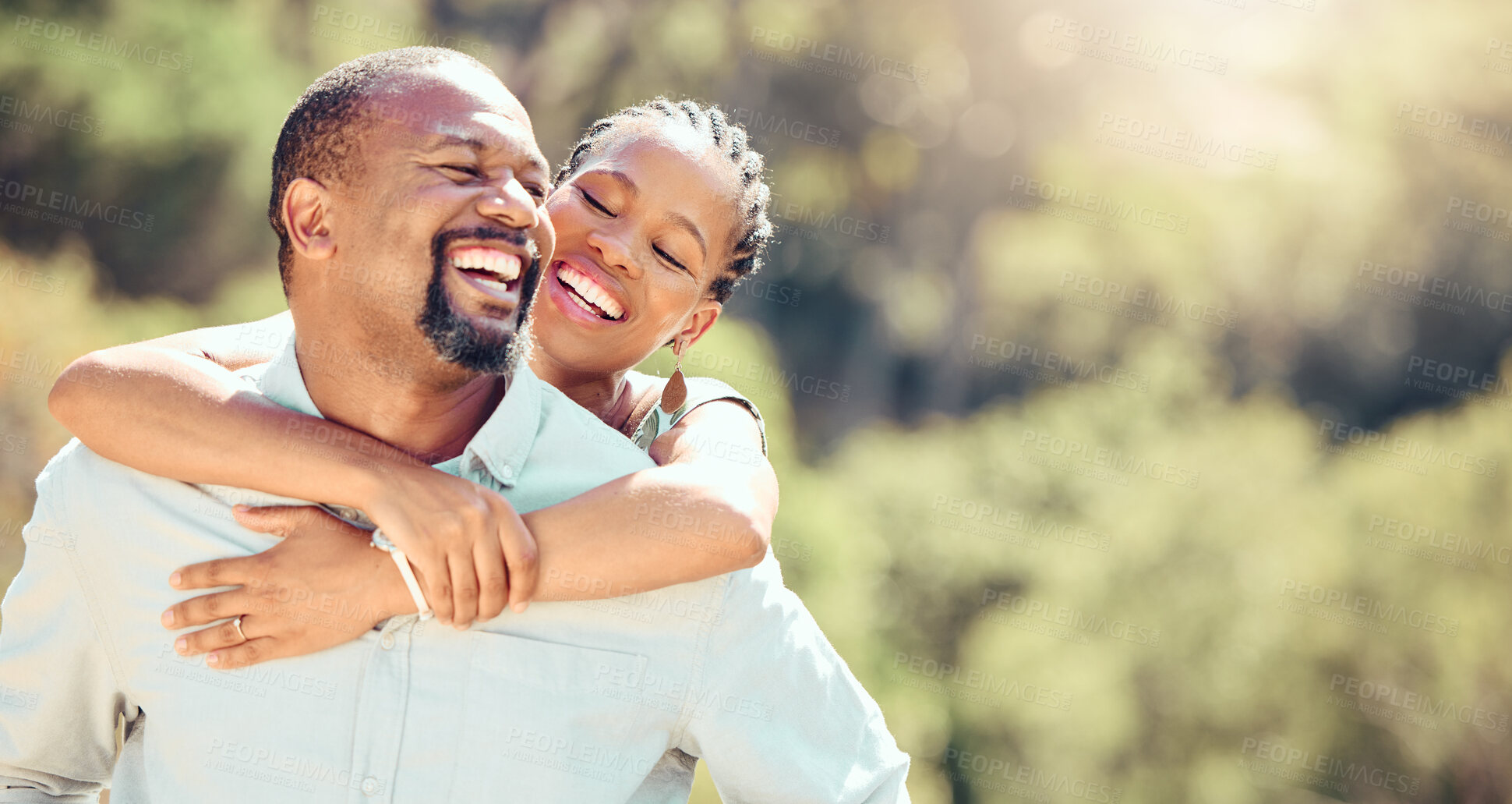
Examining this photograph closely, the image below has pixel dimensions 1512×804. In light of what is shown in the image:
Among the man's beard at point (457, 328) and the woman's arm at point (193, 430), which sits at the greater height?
the man's beard at point (457, 328)

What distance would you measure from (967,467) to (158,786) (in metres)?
7.97

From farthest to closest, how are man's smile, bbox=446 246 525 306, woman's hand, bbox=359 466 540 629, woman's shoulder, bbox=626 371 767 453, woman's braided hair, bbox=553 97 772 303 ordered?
1. woman's braided hair, bbox=553 97 772 303
2. woman's shoulder, bbox=626 371 767 453
3. man's smile, bbox=446 246 525 306
4. woman's hand, bbox=359 466 540 629

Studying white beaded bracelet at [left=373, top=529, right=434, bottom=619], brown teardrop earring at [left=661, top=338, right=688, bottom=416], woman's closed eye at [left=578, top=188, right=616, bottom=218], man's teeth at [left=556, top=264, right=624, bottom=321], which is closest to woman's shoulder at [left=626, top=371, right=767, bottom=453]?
→ brown teardrop earring at [left=661, top=338, right=688, bottom=416]

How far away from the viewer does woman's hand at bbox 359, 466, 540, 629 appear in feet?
4.04

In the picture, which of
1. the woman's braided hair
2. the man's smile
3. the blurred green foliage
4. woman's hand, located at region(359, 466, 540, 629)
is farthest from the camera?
the blurred green foliage

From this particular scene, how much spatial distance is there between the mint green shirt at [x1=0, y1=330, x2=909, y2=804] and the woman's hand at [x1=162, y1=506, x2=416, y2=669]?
25 millimetres

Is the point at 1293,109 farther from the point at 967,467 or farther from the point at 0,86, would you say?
the point at 0,86

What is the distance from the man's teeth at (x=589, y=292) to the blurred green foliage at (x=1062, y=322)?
3.70 metres

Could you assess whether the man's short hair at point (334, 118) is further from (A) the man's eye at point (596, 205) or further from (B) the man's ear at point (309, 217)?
(A) the man's eye at point (596, 205)

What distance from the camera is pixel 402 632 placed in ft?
4.31

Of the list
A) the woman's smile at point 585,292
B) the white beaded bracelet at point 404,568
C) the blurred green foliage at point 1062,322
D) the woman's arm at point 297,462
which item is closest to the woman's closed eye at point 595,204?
the woman's smile at point 585,292

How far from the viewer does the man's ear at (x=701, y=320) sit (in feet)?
7.20

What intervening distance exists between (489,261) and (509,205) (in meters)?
0.07

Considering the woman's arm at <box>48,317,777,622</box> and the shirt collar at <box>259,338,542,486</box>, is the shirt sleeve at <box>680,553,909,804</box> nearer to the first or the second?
the woman's arm at <box>48,317,777,622</box>
